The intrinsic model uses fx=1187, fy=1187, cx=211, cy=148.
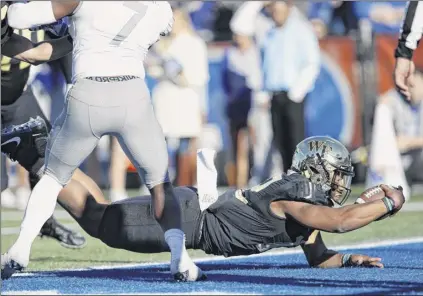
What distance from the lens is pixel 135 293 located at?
238 inches

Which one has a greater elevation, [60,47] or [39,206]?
[60,47]

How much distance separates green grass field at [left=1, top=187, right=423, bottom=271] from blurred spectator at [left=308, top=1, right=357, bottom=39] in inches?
192

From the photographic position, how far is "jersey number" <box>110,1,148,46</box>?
6535 mm

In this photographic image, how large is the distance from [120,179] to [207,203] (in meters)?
6.37

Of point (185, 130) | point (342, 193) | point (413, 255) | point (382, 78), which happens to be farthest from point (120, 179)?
point (342, 193)

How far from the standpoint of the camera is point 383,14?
16297 mm

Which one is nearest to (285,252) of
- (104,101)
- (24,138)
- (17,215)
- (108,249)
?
(108,249)

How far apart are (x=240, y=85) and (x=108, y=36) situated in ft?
31.0

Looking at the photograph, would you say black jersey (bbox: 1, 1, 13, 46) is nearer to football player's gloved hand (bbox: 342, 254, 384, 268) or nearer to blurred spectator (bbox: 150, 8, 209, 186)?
football player's gloved hand (bbox: 342, 254, 384, 268)

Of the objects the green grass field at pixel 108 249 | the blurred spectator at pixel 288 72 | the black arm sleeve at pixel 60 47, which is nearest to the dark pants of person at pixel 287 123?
the blurred spectator at pixel 288 72

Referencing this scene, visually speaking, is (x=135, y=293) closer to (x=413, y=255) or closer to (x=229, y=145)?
(x=413, y=255)

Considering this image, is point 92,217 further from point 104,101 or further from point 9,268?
point 104,101

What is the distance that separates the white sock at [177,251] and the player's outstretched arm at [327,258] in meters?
0.98

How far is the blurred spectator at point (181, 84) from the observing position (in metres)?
14.2
